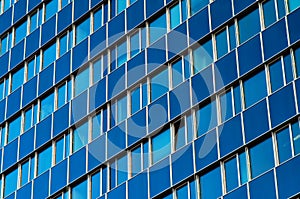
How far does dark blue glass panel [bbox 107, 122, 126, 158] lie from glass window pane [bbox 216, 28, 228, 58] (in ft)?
18.4

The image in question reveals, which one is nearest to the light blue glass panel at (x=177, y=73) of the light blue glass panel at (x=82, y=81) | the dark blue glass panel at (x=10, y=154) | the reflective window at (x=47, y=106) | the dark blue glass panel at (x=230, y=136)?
the dark blue glass panel at (x=230, y=136)

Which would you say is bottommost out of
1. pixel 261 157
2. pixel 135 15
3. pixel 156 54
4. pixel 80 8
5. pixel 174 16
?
pixel 261 157

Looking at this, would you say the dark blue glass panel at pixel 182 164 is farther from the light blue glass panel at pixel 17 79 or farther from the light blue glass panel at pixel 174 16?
the light blue glass panel at pixel 17 79

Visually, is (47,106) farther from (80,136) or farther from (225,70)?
(225,70)

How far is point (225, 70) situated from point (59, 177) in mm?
10202

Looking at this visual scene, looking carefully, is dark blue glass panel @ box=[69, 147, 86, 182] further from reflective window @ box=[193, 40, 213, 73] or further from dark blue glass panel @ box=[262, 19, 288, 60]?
dark blue glass panel @ box=[262, 19, 288, 60]

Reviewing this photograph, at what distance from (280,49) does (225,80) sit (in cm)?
280

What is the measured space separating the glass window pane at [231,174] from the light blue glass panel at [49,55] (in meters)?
15.4

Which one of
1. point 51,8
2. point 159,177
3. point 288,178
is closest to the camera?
point 288,178

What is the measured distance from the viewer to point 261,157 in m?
43.4

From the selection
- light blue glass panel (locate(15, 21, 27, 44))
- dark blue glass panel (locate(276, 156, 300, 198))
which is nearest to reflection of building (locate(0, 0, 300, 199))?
dark blue glass panel (locate(276, 156, 300, 198))

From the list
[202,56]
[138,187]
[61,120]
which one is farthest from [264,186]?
[61,120]

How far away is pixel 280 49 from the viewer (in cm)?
4491

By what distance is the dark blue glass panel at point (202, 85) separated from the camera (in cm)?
4691
